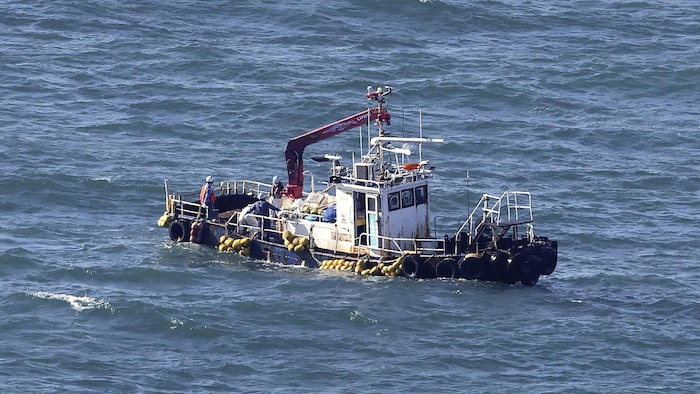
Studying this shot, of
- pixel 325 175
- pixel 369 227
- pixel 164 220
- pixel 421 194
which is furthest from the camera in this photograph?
pixel 325 175

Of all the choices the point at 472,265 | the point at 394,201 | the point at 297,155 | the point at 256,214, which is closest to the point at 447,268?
the point at 472,265

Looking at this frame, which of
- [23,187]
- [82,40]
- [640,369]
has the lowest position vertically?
[640,369]

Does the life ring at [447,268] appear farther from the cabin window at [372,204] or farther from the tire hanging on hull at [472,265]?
the cabin window at [372,204]

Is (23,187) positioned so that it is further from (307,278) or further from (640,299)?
(640,299)

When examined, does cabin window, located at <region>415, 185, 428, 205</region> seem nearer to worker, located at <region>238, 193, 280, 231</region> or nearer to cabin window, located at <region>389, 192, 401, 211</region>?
cabin window, located at <region>389, 192, 401, 211</region>

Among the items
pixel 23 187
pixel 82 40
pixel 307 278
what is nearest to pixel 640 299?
pixel 307 278

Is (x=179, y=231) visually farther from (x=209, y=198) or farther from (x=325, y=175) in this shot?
(x=325, y=175)

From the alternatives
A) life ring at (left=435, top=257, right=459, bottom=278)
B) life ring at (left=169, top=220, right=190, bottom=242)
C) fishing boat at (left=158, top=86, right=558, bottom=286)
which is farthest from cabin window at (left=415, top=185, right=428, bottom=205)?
life ring at (left=169, top=220, right=190, bottom=242)
